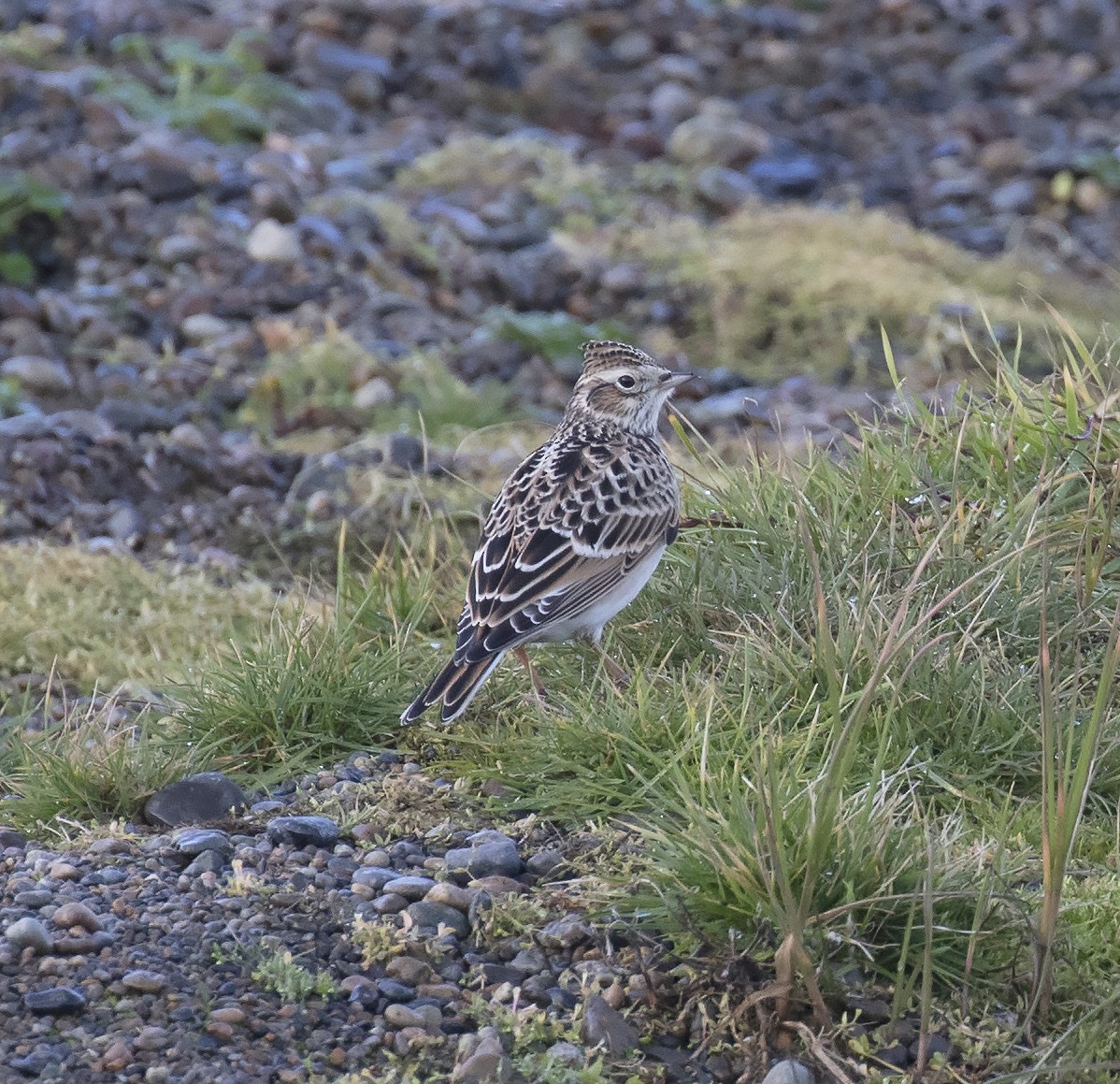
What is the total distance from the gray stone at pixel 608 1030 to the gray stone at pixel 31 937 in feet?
4.16

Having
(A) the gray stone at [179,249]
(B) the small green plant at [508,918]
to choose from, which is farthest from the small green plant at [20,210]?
(B) the small green plant at [508,918]

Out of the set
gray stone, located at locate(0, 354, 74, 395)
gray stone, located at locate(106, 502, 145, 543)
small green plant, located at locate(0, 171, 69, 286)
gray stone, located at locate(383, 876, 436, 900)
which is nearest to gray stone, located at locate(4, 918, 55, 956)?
gray stone, located at locate(383, 876, 436, 900)

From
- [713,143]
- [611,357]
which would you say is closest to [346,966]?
[611,357]

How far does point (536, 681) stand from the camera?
527cm

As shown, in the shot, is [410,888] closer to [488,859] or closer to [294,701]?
[488,859]

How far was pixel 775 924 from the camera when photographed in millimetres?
3979

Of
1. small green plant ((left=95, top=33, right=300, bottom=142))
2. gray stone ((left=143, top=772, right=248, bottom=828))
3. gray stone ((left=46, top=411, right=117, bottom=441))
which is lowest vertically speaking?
gray stone ((left=46, top=411, right=117, bottom=441))

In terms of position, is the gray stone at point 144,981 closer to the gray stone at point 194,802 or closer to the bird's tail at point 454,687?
the gray stone at point 194,802

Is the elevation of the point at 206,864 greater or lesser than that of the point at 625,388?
lesser

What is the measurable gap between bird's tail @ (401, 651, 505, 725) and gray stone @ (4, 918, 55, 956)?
1.24m

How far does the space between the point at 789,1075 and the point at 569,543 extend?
2.12 m

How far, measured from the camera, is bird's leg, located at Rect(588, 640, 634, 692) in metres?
5.28

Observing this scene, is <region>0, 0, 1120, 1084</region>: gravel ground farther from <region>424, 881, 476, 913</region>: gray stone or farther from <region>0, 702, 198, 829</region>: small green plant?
<region>0, 702, 198, 829</region>: small green plant

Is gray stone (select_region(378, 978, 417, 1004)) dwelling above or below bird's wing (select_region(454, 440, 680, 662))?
below
